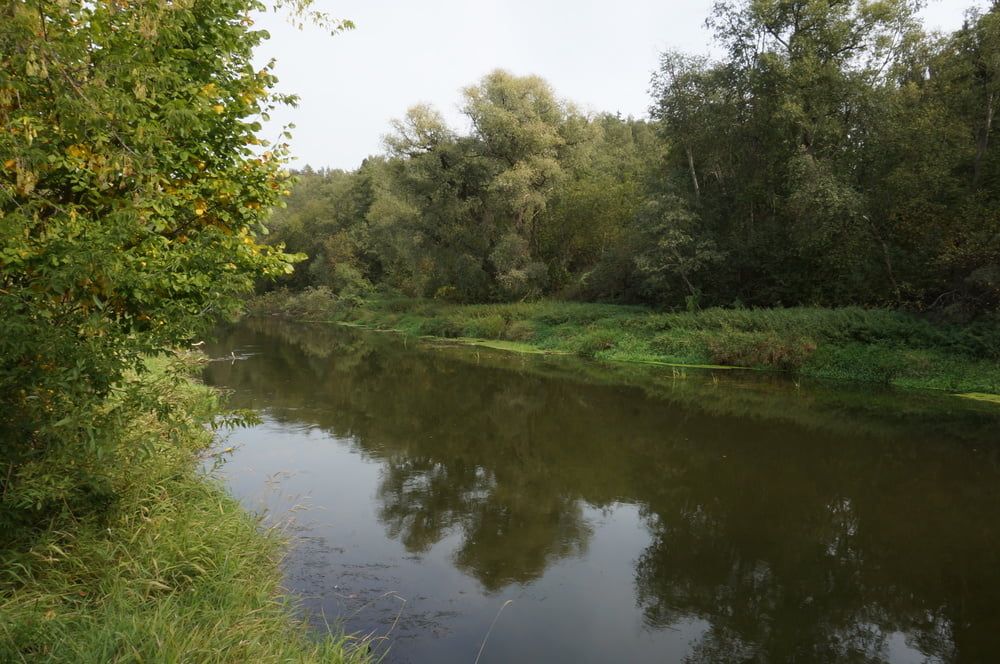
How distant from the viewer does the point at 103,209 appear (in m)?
4.56

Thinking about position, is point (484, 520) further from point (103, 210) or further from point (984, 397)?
point (984, 397)

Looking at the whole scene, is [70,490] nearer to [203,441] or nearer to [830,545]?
[203,441]

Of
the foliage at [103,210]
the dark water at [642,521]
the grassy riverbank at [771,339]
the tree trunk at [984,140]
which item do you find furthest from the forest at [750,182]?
the foliage at [103,210]

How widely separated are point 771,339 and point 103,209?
770 inches

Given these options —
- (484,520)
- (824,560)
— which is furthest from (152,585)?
(824,560)

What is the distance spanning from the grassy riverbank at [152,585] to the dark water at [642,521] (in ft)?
3.32

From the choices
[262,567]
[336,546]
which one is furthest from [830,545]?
[262,567]

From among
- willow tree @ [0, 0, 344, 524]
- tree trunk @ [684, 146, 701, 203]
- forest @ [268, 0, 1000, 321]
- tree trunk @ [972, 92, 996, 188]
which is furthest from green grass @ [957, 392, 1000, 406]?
willow tree @ [0, 0, 344, 524]

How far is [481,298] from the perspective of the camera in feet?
117

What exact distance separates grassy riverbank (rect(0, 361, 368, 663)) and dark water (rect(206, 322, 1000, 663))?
3.32 feet

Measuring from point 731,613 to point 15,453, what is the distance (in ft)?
20.0

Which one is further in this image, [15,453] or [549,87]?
[549,87]

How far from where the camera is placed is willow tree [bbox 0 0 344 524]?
12.0 feet

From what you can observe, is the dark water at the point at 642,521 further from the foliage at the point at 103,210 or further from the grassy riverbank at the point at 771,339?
the foliage at the point at 103,210
